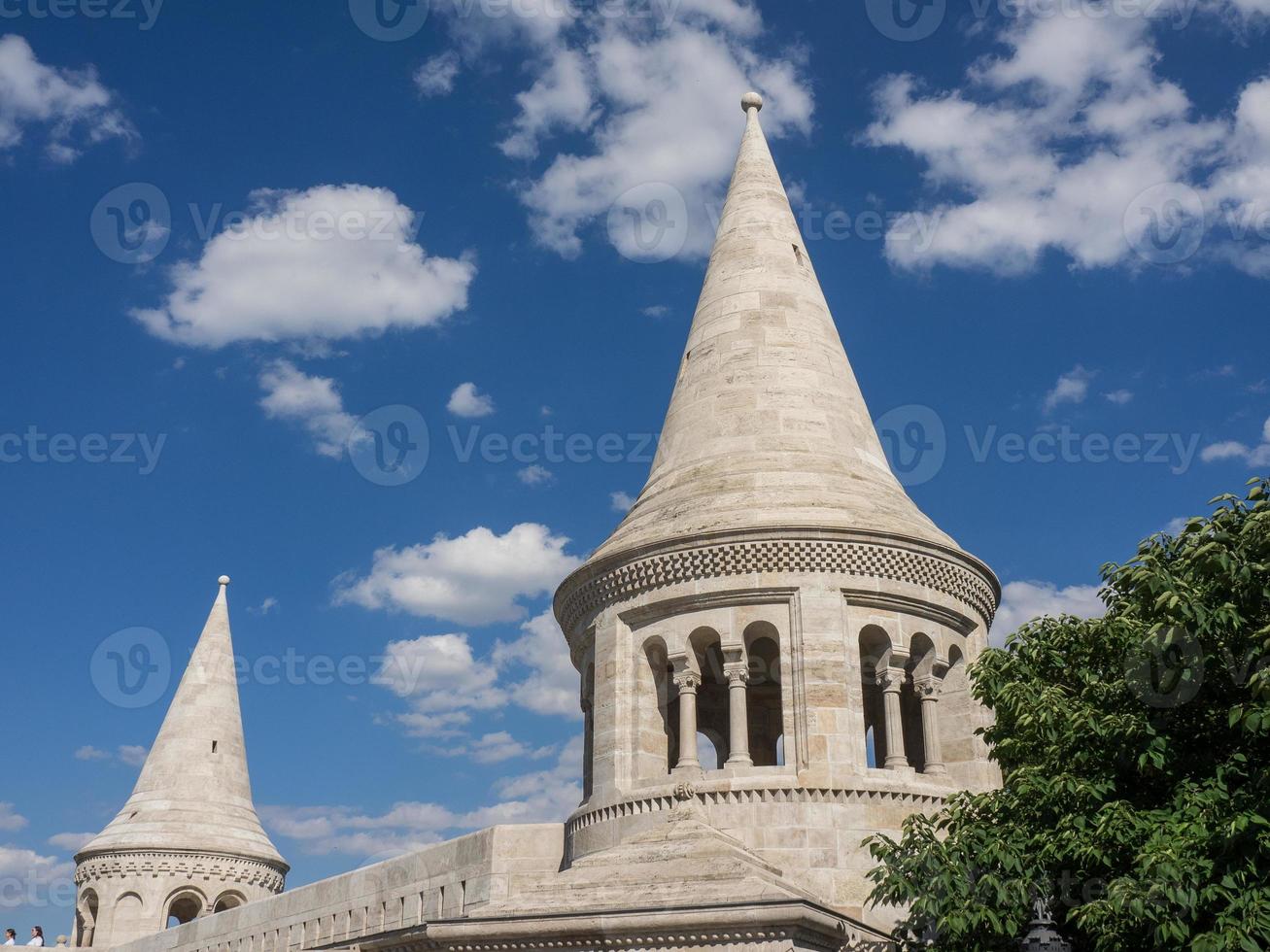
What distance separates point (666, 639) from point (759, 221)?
6.67 metres

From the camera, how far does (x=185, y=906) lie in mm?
30094

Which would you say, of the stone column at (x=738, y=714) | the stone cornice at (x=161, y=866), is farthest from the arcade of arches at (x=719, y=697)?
the stone cornice at (x=161, y=866)

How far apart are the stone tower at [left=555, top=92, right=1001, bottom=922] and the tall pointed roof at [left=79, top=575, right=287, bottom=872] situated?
1598cm

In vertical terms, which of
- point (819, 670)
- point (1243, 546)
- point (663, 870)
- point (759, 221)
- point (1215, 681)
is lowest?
point (663, 870)

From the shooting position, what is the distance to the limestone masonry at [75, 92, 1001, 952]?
12.7 meters

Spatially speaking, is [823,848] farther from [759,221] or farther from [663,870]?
[759,221]

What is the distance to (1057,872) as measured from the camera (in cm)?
1123

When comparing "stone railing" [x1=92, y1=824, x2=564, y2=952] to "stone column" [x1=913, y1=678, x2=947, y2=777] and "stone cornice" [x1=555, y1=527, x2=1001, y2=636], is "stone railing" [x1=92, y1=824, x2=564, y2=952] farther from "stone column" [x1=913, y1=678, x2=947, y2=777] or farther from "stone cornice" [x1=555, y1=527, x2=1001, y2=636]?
"stone column" [x1=913, y1=678, x2=947, y2=777]

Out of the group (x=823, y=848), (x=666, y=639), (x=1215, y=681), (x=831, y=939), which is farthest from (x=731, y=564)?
(x=1215, y=681)

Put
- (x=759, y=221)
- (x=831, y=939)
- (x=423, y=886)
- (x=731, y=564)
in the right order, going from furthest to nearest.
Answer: (x=759, y=221)
(x=423, y=886)
(x=731, y=564)
(x=831, y=939)

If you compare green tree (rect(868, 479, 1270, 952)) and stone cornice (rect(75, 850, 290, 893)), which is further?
stone cornice (rect(75, 850, 290, 893))

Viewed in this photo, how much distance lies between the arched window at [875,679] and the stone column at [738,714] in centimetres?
133

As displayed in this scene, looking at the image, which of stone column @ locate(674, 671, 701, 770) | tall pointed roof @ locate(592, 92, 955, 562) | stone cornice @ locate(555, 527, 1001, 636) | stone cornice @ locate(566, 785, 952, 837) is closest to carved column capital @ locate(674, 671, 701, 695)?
stone column @ locate(674, 671, 701, 770)

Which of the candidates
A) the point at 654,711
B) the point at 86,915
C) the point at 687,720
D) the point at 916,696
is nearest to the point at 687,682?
the point at 687,720
